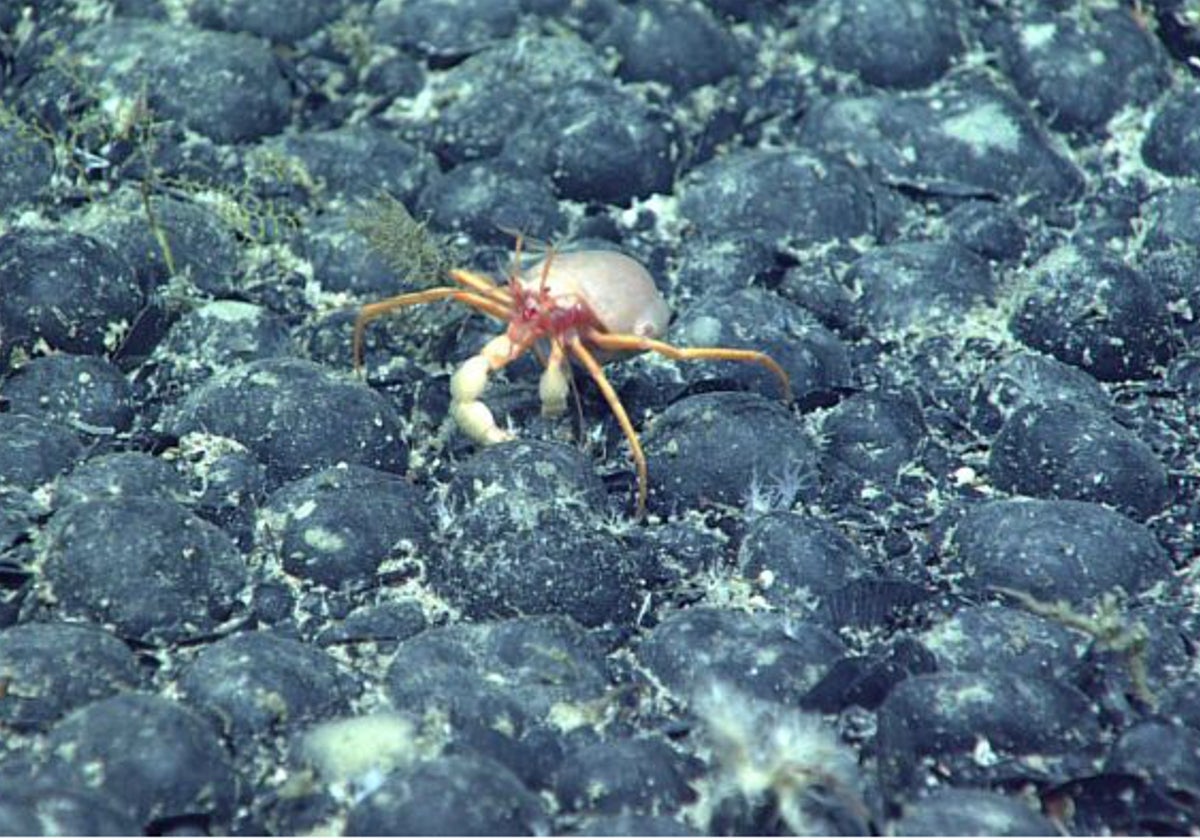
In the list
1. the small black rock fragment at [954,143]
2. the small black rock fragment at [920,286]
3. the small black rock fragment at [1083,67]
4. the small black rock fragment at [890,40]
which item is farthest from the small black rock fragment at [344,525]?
the small black rock fragment at [1083,67]

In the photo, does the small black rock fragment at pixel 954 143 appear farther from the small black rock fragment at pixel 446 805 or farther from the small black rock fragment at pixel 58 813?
the small black rock fragment at pixel 58 813

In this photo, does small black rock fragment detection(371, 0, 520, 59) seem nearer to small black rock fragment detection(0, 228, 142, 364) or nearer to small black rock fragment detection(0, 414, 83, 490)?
small black rock fragment detection(0, 228, 142, 364)

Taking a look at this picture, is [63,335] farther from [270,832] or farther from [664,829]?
[664,829]

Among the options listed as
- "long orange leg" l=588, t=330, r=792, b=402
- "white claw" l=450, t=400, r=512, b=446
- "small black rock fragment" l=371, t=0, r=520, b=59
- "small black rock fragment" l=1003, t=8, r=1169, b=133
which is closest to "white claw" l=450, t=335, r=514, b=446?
"white claw" l=450, t=400, r=512, b=446

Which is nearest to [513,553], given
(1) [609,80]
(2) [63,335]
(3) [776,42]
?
(2) [63,335]

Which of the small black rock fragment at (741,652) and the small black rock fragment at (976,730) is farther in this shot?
the small black rock fragment at (741,652)

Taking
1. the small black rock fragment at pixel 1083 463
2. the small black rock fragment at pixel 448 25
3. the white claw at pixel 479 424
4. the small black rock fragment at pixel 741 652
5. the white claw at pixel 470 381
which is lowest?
the small black rock fragment at pixel 1083 463

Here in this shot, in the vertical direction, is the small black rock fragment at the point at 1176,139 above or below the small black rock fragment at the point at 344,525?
below

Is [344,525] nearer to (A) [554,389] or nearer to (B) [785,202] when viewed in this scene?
(A) [554,389]
